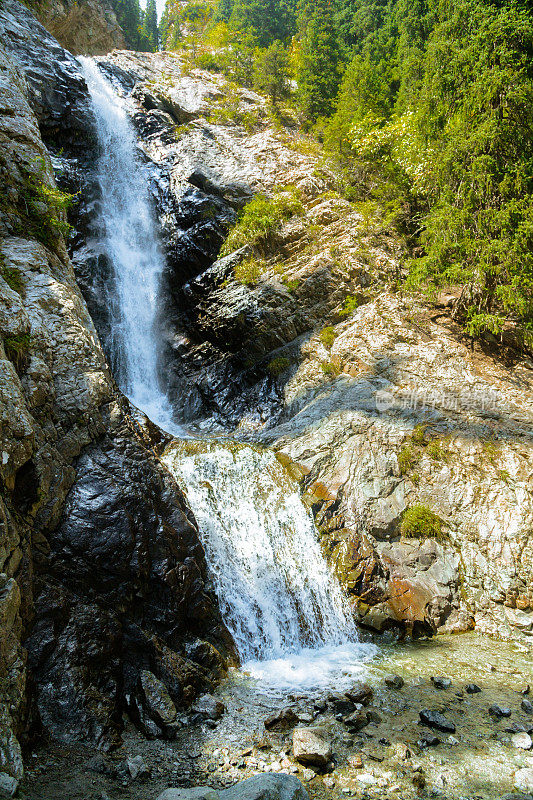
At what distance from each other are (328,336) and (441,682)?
9924 mm

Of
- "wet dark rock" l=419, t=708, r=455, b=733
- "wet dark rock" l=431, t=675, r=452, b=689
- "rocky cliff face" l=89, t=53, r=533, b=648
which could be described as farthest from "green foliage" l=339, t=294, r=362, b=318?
"wet dark rock" l=419, t=708, r=455, b=733

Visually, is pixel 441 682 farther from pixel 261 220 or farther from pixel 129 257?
pixel 129 257

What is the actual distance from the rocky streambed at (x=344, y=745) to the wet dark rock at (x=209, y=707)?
0.5 inches

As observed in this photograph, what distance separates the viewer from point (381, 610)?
8.10 metres

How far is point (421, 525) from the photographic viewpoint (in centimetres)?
899

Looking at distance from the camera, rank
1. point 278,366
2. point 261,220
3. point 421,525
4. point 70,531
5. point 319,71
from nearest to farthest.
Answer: point 70,531, point 421,525, point 278,366, point 261,220, point 319,71

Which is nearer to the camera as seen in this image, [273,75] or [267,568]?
[267,568]

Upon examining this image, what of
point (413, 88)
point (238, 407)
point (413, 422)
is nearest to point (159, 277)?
point (238, 407)

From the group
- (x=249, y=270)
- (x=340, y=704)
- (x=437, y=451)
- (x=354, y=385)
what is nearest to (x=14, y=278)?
(x=340, y=704)

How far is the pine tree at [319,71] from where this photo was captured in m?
25.1

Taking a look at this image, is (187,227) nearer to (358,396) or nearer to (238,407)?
(238,407)

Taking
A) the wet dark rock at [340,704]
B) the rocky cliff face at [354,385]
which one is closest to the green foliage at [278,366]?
the rocky cliff face at [354,385]

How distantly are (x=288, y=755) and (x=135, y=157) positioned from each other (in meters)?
23.0

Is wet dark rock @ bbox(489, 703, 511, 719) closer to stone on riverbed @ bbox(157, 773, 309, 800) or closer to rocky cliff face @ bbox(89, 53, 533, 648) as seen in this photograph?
rocky cliff face @ bbox(89, 53, 533, 648)
